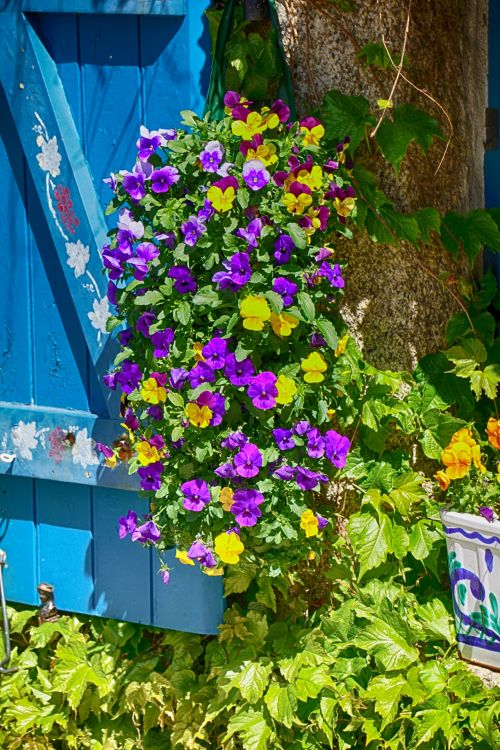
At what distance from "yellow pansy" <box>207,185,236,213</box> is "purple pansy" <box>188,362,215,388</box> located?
0.36 meters

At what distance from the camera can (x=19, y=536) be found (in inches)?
132

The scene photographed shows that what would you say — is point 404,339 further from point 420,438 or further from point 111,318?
point 111,318

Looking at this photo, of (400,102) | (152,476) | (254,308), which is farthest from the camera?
(400,102)

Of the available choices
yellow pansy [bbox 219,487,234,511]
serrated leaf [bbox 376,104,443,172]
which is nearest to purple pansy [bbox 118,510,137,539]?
yellow pansy [bbox 219,487,234,511]

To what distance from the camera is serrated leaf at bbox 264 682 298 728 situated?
→ 2.79 metres

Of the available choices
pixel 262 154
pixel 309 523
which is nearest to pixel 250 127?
pixel 262 154

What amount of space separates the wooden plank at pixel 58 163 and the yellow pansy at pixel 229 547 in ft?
2.24

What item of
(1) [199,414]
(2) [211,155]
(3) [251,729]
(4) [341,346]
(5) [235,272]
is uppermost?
→ (2) [211,155]

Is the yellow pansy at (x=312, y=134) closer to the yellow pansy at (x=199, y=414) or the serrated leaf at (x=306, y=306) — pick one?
the serrated leaf at (x=306, y=306)

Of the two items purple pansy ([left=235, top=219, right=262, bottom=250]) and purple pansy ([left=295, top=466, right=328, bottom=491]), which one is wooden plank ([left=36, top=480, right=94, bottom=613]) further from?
purple pansy ([left=235, top=219, right=262, bottom=250])

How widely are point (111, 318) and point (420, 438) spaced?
2.78 ft

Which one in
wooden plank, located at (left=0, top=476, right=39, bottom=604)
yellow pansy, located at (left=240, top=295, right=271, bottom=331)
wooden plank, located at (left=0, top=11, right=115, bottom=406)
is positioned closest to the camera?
yellow pansy, located at (left=240, top=295, right=271, bottom=331)

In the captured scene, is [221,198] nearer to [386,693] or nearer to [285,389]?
[285,389]

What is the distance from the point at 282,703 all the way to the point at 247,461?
2.11 feet
